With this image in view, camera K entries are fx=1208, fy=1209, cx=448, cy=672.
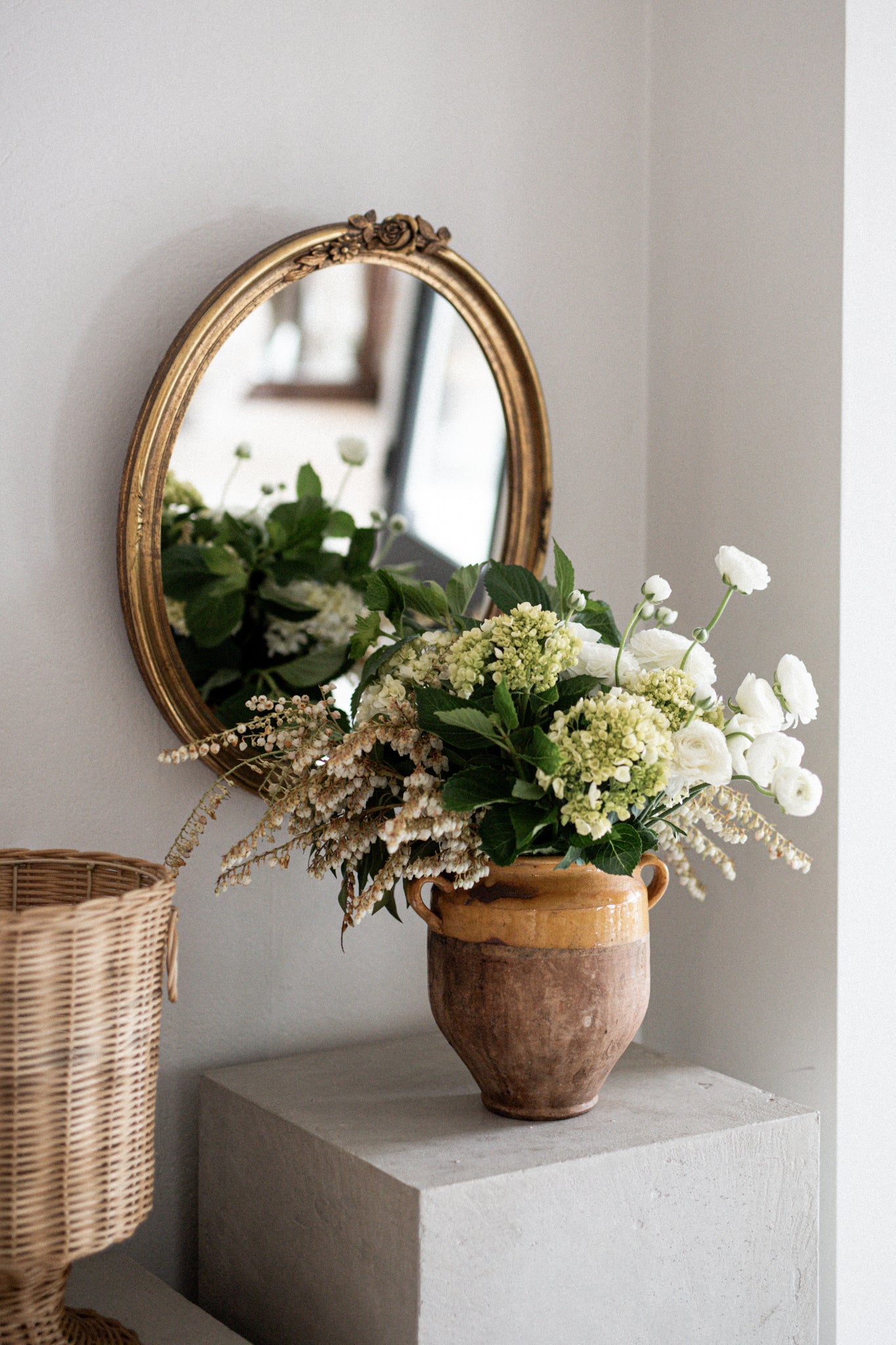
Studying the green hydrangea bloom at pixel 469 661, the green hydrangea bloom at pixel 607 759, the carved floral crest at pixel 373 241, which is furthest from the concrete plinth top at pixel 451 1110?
the carved floral crest at pixel 373 241

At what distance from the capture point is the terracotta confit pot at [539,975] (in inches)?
46.3

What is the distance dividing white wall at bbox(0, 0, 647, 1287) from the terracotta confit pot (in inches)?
14.5

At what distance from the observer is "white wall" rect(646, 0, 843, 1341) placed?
1.49 metres

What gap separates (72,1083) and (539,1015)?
17.2 inches

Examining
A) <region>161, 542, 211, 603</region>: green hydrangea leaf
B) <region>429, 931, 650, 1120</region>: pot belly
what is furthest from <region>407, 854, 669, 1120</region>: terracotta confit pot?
<region>161, 542, 211, 603</region>: green hydrangea leaf

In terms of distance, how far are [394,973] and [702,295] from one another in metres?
1.03

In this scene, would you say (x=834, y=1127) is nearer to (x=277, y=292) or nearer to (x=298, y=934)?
(x=298, y=934)

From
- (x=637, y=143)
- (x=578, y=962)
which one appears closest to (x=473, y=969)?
(x=578, y=962)

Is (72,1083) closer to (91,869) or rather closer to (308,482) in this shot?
(91,869)

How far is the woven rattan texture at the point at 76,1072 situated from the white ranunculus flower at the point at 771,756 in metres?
0.54

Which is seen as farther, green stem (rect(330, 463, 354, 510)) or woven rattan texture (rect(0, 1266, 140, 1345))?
green stem (rect(330, 463, 354, 510))

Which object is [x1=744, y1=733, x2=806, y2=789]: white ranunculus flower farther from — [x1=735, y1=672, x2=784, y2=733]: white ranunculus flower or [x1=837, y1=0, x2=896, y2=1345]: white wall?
[x1=837, y1=0, x2=896, y2=1345]: white wall

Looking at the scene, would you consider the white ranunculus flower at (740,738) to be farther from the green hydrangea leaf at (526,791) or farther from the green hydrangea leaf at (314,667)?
the green hydrangea leaf at (314,667)

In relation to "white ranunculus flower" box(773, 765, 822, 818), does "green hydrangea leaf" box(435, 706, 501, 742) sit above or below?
above
